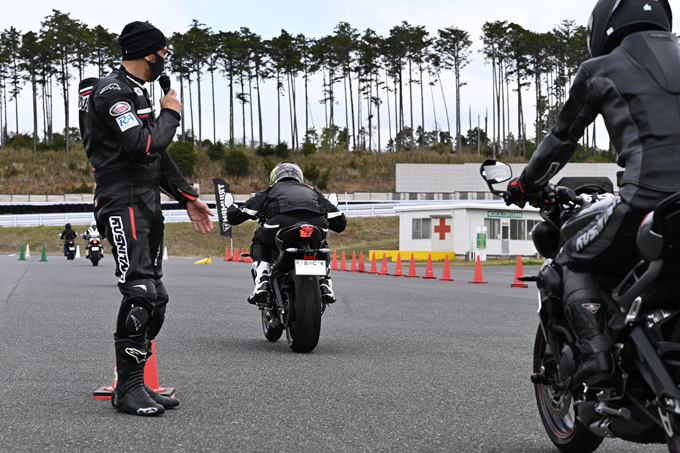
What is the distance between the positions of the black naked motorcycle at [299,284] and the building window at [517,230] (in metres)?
34.6

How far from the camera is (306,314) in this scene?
7504mm

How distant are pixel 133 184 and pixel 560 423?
8.61 feet

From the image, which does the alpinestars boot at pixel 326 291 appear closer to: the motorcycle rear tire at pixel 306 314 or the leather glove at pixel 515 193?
the motorcycle rear tire at pixel 306 314

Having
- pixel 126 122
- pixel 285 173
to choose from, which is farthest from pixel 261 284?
pixel 126 122

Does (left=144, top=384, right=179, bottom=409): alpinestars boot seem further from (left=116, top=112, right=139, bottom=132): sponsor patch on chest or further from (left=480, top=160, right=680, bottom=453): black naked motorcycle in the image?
(left=480, top=160, right=680, bottom=453): black naked motorcycle

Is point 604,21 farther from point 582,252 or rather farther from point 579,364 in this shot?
point 579,364

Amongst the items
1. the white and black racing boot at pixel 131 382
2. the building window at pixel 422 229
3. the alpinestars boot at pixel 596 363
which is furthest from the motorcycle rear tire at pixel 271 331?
the building window at pixel 422 229

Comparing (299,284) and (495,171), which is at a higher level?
(495,171)

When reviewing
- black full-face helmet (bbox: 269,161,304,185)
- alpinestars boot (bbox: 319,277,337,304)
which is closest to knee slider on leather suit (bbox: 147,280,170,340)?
alpinestars boot (bbox: 319,277,337,304)

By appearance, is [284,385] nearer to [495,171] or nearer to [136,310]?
[136,310]

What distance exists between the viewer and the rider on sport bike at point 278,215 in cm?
797

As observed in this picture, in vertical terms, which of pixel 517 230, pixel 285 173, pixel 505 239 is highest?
pixel 285 173

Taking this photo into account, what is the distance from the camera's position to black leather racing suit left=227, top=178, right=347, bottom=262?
7965 mm

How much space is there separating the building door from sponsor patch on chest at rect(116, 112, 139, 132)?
124 feet
